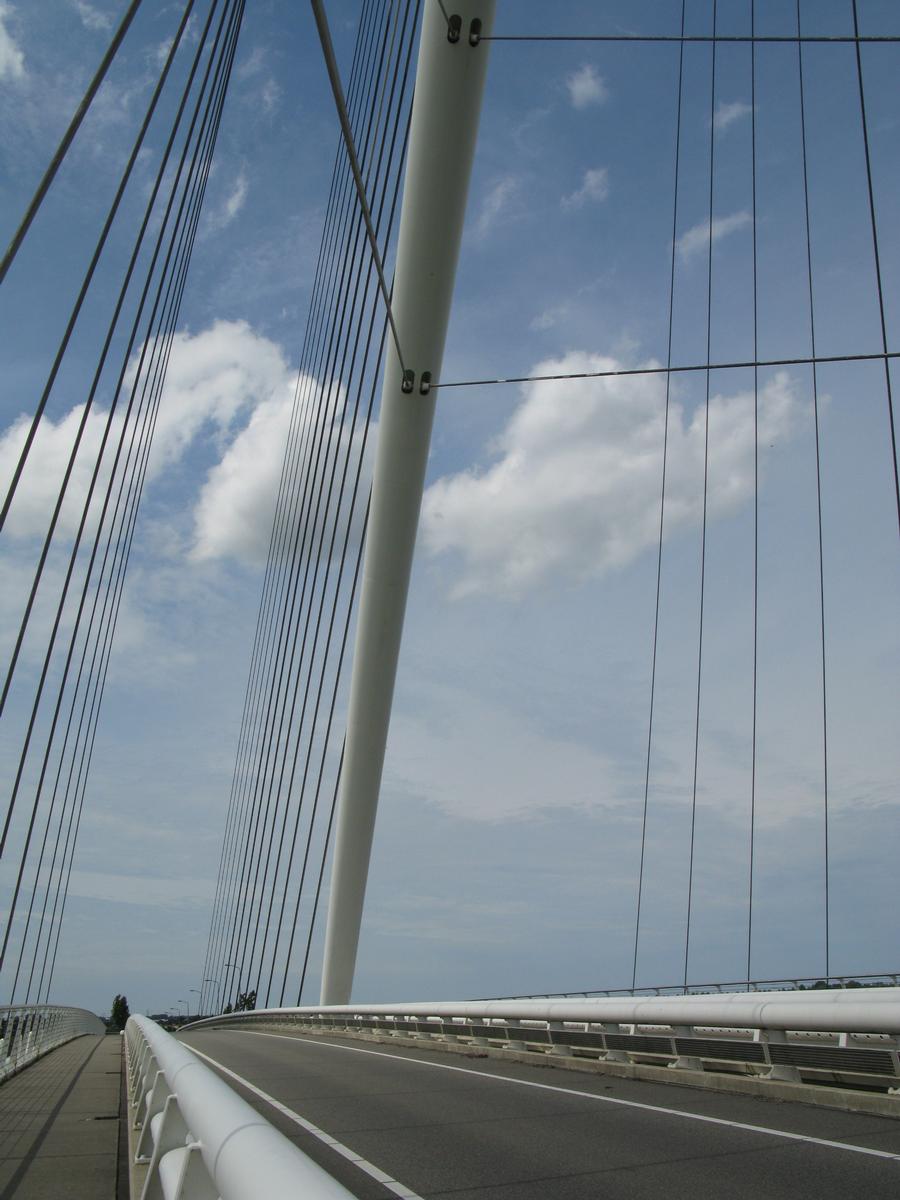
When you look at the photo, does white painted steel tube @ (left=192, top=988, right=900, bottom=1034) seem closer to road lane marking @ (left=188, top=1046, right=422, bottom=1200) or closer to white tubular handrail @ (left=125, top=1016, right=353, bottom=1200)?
road lane marking @ (left=188, top=1046, right=422, bottom=1200)

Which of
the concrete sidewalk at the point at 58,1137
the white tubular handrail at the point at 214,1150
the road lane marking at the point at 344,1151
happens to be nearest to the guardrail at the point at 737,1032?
the road lane marking at the point at 344,1151

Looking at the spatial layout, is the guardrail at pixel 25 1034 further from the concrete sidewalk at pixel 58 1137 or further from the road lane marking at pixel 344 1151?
the road lane marking at pixel 344 1151

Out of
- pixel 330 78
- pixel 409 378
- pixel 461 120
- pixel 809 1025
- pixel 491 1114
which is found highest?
pixel 461 120

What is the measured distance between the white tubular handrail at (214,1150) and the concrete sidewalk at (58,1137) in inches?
23.3

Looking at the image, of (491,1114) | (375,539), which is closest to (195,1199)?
(491,1114)

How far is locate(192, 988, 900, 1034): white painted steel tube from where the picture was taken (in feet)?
22.0

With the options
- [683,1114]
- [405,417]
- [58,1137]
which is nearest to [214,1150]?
[683,1114]

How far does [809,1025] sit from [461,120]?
33.5 ft

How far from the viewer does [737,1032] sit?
33.9 feet

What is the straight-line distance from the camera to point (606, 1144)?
5875 mm

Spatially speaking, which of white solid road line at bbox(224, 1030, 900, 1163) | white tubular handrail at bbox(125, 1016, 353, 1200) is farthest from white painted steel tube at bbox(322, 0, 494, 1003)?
white tubular handrail at bbox(125, 1016, 353, 1200)

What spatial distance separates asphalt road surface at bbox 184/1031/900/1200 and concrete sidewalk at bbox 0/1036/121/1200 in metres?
1.19

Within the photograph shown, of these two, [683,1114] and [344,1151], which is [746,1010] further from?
[344,1151]

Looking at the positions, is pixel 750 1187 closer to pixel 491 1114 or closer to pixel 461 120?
pixel 491 1114
